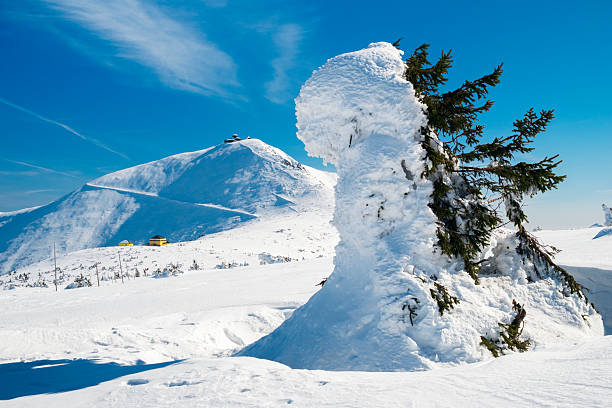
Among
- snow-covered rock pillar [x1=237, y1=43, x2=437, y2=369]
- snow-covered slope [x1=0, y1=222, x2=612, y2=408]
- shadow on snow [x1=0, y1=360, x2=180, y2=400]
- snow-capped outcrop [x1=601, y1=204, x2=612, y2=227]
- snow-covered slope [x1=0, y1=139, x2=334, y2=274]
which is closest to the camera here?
snow-covered slope [x1=0, y1=222, x2=612, y2=408]

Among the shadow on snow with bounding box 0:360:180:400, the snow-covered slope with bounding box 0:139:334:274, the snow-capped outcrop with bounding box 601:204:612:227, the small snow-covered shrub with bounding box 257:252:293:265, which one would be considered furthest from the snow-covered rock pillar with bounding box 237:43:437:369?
the snow-covered slope with bounding box 0:139:334:274

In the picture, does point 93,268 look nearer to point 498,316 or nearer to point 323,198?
point 498,316

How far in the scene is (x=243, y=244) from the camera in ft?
137

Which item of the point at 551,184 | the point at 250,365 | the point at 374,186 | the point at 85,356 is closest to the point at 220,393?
the point at 250,365

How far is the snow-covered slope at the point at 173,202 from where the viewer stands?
80.6m

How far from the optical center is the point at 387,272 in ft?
18.3

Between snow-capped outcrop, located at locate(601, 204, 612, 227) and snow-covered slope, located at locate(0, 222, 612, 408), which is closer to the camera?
snow-covered slope, located at locate(0, 222, 612, 408)

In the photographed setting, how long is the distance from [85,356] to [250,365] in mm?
5235

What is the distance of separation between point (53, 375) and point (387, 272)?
5821 millimetres

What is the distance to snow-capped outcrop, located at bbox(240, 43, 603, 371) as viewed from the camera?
16.6 ft

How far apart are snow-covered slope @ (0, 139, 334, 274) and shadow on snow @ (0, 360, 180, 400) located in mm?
67230

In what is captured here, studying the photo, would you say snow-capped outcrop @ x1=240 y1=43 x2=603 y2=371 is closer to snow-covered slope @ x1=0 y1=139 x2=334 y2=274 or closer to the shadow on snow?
the shadow on snow

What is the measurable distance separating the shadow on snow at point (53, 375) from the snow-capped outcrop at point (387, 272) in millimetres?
2537

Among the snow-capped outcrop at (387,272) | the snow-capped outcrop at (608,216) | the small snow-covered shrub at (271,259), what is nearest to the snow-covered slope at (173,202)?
the small snow-covered shrub at (271,259)
